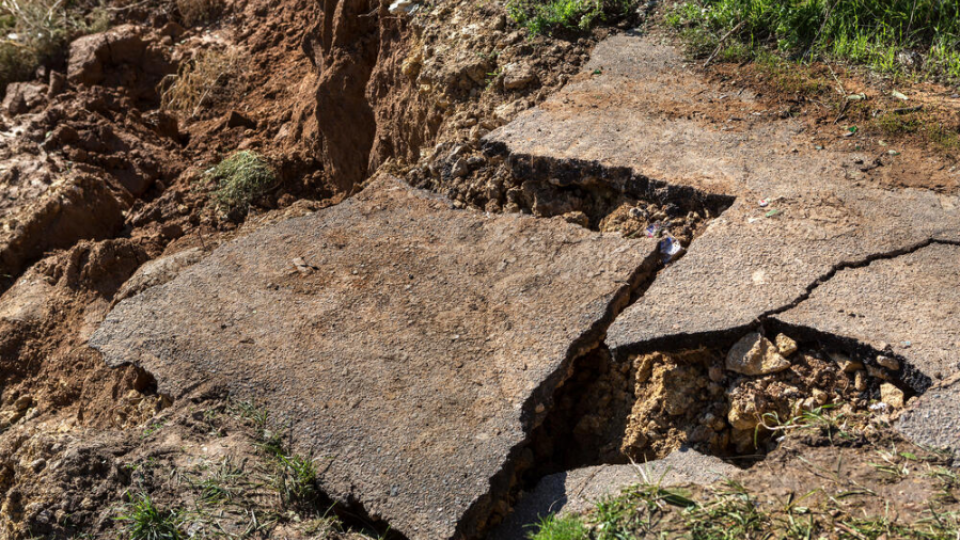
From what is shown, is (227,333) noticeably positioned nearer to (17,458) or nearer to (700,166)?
(17,458)

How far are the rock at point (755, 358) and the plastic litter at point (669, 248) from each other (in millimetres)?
509

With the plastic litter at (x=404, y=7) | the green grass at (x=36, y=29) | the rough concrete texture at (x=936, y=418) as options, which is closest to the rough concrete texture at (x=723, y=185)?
the rough concrete texture at (x=936, y=418)

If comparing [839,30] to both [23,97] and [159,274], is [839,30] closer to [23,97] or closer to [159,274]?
[159,274]

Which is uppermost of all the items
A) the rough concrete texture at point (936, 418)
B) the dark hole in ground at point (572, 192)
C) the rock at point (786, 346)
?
the dark hole in ground at point (572, 192)

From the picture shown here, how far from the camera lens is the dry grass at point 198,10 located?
6.59m

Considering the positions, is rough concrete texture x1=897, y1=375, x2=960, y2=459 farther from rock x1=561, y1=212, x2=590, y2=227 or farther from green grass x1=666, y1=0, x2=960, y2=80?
green grass x1=666, y1=0, x2=960, y2=80

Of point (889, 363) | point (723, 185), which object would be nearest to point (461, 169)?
point (723, 185)

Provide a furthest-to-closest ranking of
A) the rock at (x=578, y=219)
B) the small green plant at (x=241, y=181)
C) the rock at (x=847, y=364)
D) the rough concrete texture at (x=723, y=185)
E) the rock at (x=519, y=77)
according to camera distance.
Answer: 1. the small green plant at (x=241, y=181)
2. the rock at (x=519, y=77)
3. the rock at (x=578, y=219)
4. the rough concrete texture at (x=723, y=185)
5. the rock at (x=847, y=364)

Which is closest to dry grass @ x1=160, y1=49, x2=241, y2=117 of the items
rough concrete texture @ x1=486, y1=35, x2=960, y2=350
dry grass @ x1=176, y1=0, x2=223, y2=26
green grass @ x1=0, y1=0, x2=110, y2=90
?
dry grass @ x1=176, y1=0, x2=223, y2=26

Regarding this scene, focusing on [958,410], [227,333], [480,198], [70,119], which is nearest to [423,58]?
[480,198]

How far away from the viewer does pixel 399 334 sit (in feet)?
9.92

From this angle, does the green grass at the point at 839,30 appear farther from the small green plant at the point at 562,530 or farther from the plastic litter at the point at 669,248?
the small green plant at the point at 562,530

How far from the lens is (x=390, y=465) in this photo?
257 centimetres

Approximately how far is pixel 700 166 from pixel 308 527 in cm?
204
